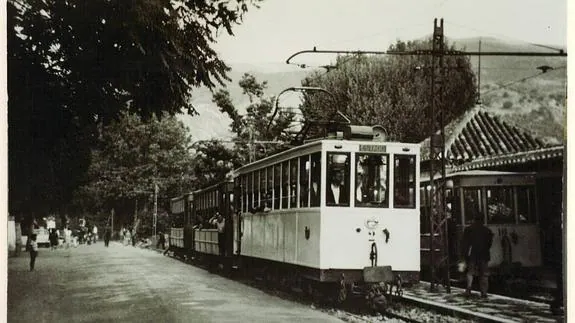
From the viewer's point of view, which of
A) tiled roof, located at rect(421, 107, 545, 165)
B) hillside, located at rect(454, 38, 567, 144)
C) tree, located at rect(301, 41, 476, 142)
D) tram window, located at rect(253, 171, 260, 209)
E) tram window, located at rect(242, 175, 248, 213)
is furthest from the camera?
tram window, located at rect(242, 175, 248, 213)

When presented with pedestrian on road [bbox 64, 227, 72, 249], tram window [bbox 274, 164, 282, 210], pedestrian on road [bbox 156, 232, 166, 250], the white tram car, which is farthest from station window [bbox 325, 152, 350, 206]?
pedestrian on road [bbox 64, 227, 72, 249]

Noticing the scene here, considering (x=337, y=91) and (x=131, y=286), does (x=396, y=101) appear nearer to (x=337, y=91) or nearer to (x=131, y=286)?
→ (x=337, y=91)

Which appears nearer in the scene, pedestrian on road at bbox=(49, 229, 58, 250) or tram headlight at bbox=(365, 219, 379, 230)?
pedestrian on road at bbox=(49, 229, 58, 250)

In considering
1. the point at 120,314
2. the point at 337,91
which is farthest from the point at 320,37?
the point at 120,314

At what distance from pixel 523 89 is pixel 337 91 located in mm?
1744

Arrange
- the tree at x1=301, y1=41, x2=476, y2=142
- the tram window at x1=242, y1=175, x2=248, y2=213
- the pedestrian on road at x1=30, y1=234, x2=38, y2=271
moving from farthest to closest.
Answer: the tram window at x1=242, y1=175, x2=248, y2=213, the tree at x1=301, y1=41, x2=476, y2=142, the pedestrian on road at x1=30, y1=234, x2=38, y2=271

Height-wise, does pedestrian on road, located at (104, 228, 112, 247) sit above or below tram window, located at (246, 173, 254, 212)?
below

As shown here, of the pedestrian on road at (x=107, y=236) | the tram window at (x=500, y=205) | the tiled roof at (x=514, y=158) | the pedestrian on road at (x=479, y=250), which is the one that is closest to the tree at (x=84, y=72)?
the pedestrian on road at (x=107, y=236)

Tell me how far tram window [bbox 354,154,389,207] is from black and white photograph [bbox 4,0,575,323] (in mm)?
14

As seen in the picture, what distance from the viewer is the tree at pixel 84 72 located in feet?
18.1

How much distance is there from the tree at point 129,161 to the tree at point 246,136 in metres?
0.37

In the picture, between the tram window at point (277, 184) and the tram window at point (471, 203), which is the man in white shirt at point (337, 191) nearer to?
the tram window at point (277, 184)

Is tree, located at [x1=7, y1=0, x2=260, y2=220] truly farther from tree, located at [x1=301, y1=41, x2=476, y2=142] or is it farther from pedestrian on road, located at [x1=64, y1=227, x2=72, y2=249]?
tree, located at [x1=301, y1=41, x2=476, y2=142]

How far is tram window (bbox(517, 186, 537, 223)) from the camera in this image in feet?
20.9
